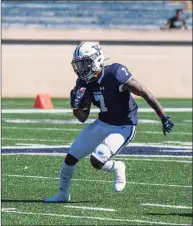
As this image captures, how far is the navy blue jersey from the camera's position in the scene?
852 centimetres

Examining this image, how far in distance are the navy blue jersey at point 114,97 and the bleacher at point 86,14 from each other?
20.5 meters

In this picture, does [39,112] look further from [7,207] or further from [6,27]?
[7,207]

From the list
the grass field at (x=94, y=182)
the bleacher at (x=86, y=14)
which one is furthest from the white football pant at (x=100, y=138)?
the bleacher at (x=86, y=14)

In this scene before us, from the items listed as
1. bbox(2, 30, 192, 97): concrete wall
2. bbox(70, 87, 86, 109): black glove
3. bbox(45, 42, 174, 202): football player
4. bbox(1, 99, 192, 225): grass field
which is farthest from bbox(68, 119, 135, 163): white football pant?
bbox(2, 30, 192, 97): concrete wall

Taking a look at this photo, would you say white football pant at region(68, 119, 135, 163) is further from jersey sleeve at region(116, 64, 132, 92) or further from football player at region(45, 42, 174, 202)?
jersey sleeve at region(116, 64, 132, 92)

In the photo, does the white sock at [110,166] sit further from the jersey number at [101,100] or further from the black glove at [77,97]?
the black glove at [77,97]

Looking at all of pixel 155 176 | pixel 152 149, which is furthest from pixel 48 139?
pixel 155 176

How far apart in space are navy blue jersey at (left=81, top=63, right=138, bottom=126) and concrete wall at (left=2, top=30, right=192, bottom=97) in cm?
1912

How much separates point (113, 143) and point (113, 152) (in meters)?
0.08

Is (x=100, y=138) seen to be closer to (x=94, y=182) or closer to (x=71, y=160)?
(x=71, y=160)

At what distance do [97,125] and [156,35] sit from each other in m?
20.5

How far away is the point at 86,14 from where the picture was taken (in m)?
30.3

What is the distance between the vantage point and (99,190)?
9.43 meters

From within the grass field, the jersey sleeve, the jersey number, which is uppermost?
the jersey sleeve
